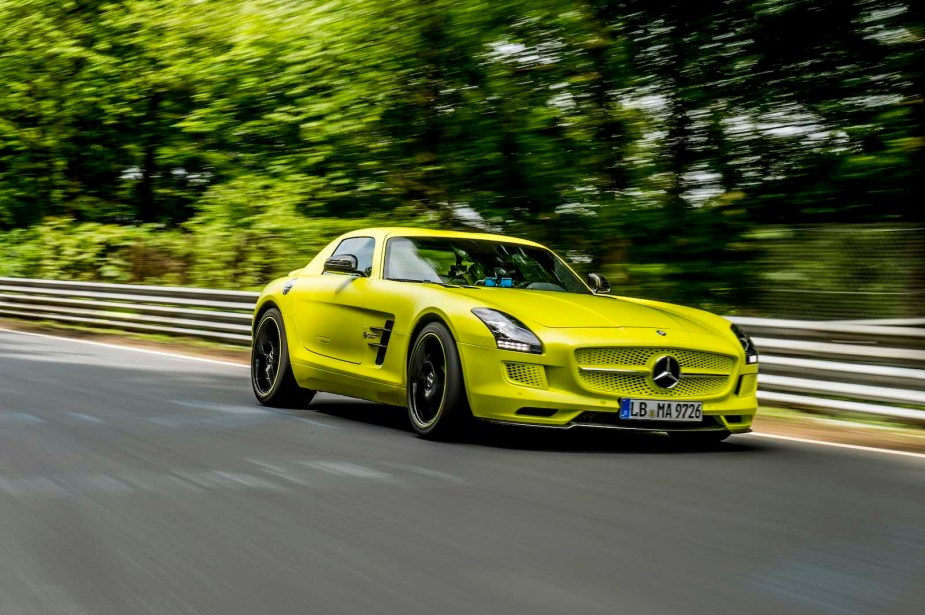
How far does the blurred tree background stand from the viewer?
12.6 metres

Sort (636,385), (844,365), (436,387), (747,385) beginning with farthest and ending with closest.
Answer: (844,365)
(747,385)
(436,387)
(636,385)

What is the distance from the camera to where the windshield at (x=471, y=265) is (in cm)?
838

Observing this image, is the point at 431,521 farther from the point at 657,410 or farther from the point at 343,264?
the point at 343,264

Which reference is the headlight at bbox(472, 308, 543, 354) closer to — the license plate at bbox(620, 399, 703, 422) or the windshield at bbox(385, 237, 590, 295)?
the license plate at bbox(620, 399, 703, 422)

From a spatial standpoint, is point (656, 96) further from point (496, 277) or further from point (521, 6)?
point (496, 277)

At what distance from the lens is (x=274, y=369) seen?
960cm

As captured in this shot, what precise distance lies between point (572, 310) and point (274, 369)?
2916 millimetres

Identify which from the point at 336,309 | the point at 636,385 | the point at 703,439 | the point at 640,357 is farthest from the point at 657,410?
the point at 336,309

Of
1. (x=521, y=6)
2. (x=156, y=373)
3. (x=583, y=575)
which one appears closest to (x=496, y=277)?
(x=583, y=575)

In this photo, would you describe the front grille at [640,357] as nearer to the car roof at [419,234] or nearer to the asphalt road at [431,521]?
the asphalt road at [431,521]

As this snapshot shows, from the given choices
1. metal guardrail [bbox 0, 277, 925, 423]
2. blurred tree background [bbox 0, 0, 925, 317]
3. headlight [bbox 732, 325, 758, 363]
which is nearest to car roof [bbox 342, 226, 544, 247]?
headlight [bbox 732, 325, 758, 363]

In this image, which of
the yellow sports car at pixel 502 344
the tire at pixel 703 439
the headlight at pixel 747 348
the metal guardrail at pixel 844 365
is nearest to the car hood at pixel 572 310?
the yellow sports car at pixel 502 344

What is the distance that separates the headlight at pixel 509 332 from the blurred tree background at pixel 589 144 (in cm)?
Result: 433

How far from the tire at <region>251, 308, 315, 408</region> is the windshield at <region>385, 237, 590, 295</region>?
1341mm
